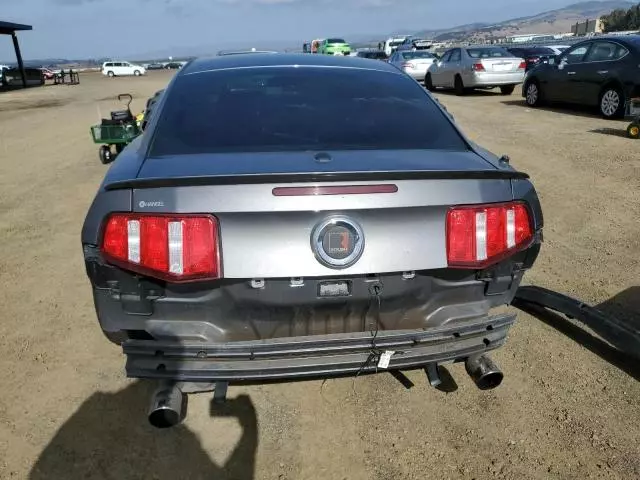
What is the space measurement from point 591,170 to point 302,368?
665 cm

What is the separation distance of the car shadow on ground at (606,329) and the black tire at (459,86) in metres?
14.3

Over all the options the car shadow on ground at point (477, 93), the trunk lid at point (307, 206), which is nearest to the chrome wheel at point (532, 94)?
the car shadow on ground at point (477, 93)

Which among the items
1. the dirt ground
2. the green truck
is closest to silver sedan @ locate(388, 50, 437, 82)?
the green truck

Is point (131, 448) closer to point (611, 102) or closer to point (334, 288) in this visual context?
point (334, 288)

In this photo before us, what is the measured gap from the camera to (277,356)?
6.77ft

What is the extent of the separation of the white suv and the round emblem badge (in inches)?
2441

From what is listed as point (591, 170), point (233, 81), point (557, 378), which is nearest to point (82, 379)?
point (233, 81)

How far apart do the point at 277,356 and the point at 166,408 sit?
1.56 ft

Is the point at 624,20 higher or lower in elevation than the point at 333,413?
higher

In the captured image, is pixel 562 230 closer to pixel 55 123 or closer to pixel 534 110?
pixel 534 110

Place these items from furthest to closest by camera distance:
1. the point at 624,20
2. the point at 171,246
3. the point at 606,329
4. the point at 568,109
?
the point at 624,20
the point at 568,109
the point at 606,329
the point at 171,246

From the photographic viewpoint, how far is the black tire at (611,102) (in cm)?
1063

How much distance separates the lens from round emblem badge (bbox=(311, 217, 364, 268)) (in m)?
2.04

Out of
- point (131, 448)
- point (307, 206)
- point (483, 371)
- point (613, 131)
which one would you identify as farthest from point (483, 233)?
point (613, 131)
